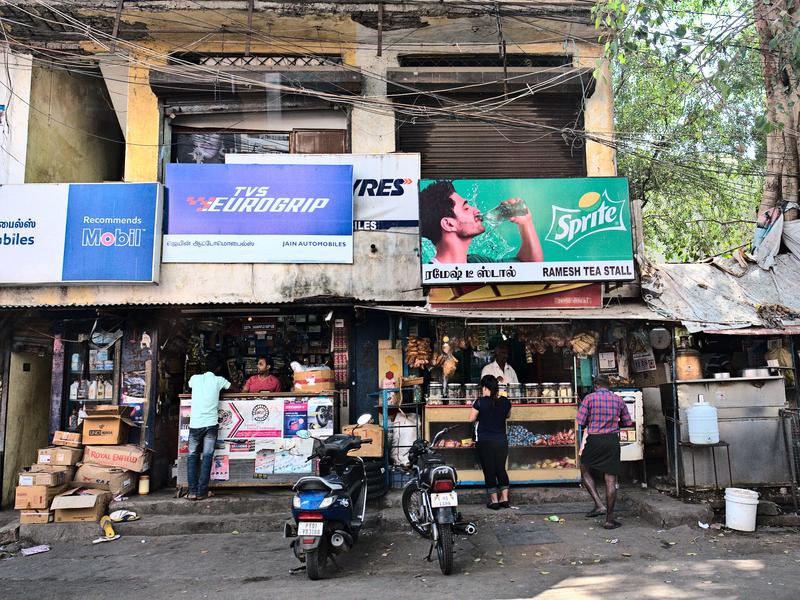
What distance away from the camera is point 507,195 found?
28.1 ft

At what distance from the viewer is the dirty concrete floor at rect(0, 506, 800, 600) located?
5.24m

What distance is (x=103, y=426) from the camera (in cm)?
864

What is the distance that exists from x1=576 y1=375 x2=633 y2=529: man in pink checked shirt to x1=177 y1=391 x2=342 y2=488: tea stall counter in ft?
11.6

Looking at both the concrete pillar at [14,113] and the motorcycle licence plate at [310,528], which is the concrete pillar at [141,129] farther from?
the motorcycle licence plate at [310,528]

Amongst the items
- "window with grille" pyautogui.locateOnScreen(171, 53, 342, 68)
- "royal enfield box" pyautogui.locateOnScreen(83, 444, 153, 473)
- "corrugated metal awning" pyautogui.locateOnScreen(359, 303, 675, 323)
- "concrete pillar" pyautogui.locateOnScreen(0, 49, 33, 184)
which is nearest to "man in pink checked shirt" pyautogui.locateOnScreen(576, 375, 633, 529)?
"corrugated metal awning" pyautogui.locateOnScreen(359, 303, 675, 323)

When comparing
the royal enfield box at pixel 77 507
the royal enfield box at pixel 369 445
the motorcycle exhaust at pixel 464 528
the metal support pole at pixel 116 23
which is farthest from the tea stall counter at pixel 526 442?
the metal support pole at pixel 116 23

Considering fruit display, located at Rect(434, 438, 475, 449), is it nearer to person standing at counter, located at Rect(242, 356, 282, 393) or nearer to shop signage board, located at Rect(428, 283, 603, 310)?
shop signage board, located at Rect(428, 283, 603, 310)

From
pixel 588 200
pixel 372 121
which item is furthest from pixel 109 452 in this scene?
pixel 588 200

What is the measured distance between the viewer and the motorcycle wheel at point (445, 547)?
5500mm

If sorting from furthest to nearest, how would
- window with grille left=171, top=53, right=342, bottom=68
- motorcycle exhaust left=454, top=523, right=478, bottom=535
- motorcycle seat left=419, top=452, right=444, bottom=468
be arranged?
window with grille left=171, top=53, right=342, bottom=68 → motorcycle seat left=419, top=452, right=444, bottom=468 → motorcycle exhaust left=454, top=523, right=478, bottom=535

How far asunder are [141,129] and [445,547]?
806cm

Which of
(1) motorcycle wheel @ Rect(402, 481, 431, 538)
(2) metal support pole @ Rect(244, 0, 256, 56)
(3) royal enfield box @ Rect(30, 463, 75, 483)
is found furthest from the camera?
(2) metal support pole @ Rect(244, 0, 256, 56)

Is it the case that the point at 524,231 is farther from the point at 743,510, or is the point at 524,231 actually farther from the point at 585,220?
the point at 743,510

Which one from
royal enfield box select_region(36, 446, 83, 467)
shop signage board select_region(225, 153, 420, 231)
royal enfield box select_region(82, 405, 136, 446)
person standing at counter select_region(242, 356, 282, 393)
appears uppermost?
shop signage board select_region(225, 153, 420, 231)
